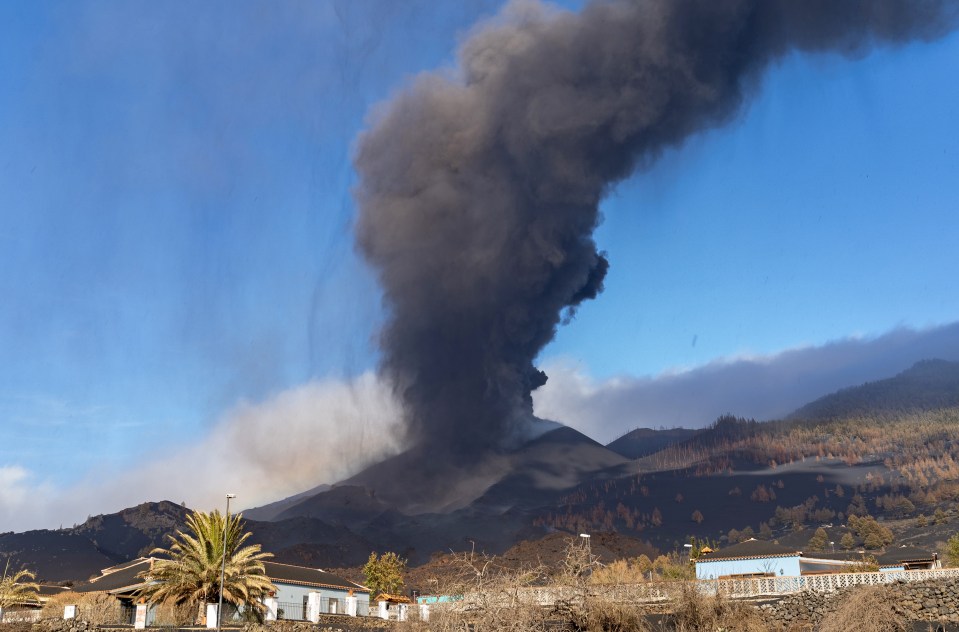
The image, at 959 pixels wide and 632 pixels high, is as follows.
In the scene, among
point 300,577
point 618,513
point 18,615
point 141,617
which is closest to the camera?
point 141,617

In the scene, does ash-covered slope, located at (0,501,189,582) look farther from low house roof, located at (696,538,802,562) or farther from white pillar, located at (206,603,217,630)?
low house roof, located at (696,538,802,562)

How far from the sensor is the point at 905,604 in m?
27.9

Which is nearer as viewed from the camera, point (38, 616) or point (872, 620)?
point (872, 620)

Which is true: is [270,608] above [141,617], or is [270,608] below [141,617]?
below

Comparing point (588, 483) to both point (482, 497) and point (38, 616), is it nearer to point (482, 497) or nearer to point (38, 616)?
point (482, 497)

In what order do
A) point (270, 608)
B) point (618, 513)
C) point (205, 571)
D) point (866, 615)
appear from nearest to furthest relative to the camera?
point (866, 615), point (205, 571), point (270, 608), point (618, 513)

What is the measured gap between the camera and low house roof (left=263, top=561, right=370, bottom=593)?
55000 mm

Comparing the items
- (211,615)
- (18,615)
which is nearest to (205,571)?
(211,615)

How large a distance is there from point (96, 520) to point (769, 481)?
152713 millimetres

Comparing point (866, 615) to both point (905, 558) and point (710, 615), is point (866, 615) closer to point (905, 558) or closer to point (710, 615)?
point (710, 615)

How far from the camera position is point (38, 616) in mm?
46531

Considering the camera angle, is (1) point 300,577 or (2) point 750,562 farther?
(1) point 300,577

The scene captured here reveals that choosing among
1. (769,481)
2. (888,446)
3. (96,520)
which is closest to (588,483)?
(769,481)

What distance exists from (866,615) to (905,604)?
4136mm
